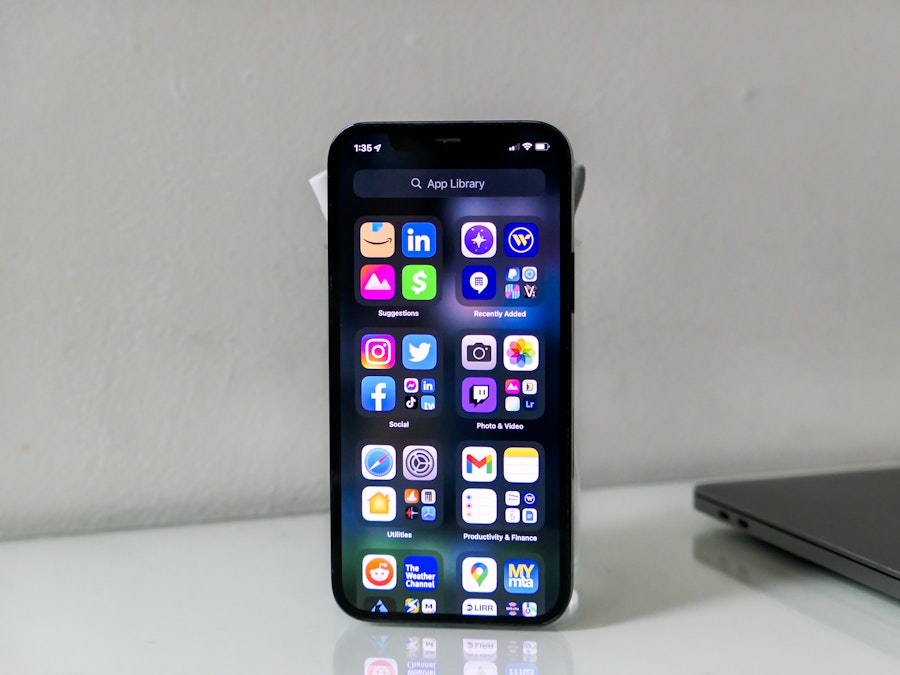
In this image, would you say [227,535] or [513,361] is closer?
[513,361]

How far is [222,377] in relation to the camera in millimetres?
623

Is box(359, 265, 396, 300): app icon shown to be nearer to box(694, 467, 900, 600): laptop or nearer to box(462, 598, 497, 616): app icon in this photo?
box(462, 598, 497, 616): app icon

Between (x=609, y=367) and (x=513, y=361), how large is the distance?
261 mm

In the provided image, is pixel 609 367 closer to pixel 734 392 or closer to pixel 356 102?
pixel 734 392

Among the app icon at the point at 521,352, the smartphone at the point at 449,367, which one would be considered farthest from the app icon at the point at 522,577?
the app icon at the point at 521,352

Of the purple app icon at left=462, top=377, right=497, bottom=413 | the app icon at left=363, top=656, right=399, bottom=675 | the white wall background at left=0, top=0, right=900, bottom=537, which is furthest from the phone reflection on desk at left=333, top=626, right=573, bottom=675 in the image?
the white wall background at left=0, top=0, right=900, bottom=537

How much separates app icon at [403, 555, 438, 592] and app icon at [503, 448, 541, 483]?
0.06 m

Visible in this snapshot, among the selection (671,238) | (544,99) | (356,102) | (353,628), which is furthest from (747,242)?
(353,628)

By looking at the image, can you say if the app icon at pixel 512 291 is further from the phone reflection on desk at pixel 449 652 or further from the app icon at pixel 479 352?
the phone reflection on desk at pixel 449 652

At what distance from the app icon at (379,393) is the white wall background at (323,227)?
0.18m

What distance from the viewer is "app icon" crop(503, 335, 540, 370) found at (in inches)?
17.8

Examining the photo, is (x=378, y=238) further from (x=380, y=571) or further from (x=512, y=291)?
(x=380, y=571)

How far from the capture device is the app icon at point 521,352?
452 mm

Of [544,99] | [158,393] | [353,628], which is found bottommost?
[353,628]
